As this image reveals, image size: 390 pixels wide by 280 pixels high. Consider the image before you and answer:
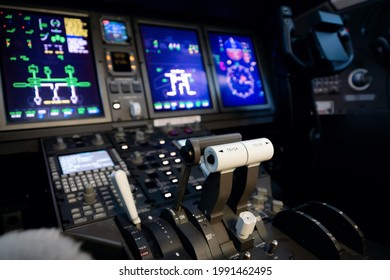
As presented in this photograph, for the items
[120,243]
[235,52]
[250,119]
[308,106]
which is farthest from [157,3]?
[120,243]

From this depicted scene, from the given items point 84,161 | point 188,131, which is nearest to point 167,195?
point 84,161

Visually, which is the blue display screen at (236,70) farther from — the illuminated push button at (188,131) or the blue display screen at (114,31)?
the blue display screen at (114,31)

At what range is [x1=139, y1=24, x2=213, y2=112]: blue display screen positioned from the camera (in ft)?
5.22

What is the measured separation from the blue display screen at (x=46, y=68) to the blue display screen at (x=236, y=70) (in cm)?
79

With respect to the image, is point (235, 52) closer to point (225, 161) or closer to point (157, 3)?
point (157, 3)

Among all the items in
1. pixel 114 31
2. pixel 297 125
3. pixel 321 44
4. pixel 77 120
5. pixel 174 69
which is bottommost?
pixel 297 125

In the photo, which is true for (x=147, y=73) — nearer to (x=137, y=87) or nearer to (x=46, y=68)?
(x=137, y=87)

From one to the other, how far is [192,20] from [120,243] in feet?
4.90

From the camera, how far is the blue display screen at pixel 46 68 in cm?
126

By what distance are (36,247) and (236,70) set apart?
1.55 m

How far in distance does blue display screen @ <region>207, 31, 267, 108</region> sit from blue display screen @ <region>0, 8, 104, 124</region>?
79 cm

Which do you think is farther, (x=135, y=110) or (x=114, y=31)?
(x=114, y=31)

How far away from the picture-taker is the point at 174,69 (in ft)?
5.43
